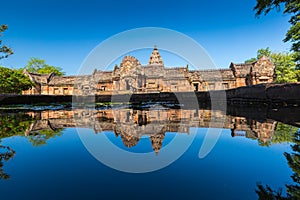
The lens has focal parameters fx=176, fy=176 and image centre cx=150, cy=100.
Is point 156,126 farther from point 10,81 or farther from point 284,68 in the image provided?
point 284,68

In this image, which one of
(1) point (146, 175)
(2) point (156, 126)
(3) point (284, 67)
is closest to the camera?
(1) point (146, 175)

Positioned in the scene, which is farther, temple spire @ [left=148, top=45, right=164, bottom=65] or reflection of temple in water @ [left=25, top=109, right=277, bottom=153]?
temple spire @ [left=148, top=45, right=164, bottom=65]

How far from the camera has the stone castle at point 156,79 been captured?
27672 mm

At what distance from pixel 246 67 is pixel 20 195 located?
120 ft

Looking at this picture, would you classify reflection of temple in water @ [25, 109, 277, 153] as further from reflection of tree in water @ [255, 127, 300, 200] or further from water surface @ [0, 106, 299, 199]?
reflection of tree in water @ [255, 127, 300, 200]

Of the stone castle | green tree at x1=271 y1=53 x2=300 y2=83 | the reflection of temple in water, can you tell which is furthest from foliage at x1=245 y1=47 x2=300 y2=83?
the reflection of temple in water

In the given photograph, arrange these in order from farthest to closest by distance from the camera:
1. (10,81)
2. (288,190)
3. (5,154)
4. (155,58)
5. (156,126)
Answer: (155,58) < (10,81) < (156,126) < (5,154) < (288,190)

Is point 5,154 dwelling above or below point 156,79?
below

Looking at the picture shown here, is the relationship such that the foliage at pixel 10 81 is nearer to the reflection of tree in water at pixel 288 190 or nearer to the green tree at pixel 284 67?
the reflection of tree in water at pixel 288 190

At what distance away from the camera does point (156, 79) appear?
30.6 m

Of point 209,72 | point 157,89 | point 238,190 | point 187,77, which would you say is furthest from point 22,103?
point 209,72

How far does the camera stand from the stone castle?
2767 cm

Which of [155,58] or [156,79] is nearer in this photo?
[156,79]

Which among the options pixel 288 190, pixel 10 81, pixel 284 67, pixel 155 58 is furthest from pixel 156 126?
pixel 284 67
